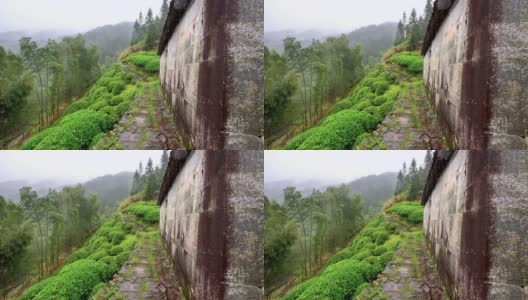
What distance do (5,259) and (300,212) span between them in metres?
3.52

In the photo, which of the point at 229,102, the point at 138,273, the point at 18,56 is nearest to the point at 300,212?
the point at 229,102

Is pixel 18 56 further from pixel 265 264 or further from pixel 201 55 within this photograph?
pixel 265 264

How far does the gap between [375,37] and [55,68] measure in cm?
384

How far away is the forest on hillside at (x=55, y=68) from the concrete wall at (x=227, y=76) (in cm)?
79

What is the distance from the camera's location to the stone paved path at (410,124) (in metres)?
6.41

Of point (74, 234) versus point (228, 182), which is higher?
point (228, 182)

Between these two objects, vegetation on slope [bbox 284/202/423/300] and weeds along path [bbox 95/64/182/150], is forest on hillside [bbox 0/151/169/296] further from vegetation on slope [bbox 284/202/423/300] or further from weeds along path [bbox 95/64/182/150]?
vegetation on slope [bbox 284/202/423/300]

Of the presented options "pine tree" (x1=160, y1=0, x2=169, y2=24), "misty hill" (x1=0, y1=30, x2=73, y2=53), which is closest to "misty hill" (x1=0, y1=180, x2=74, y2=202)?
"misty hill" (x1=0, y1=30, x2=73, y2=53)

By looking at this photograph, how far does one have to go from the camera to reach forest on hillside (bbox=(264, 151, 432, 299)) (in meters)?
6.45

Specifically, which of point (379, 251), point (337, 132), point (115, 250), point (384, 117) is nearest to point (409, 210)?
point (379, 251)

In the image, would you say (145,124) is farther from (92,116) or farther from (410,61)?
(410,61)

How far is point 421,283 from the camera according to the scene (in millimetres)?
6555

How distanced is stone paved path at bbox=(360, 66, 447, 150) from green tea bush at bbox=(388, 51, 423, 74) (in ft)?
0.31

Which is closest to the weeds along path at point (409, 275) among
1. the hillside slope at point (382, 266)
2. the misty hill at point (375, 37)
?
the hillside slope at point (382, 266)
